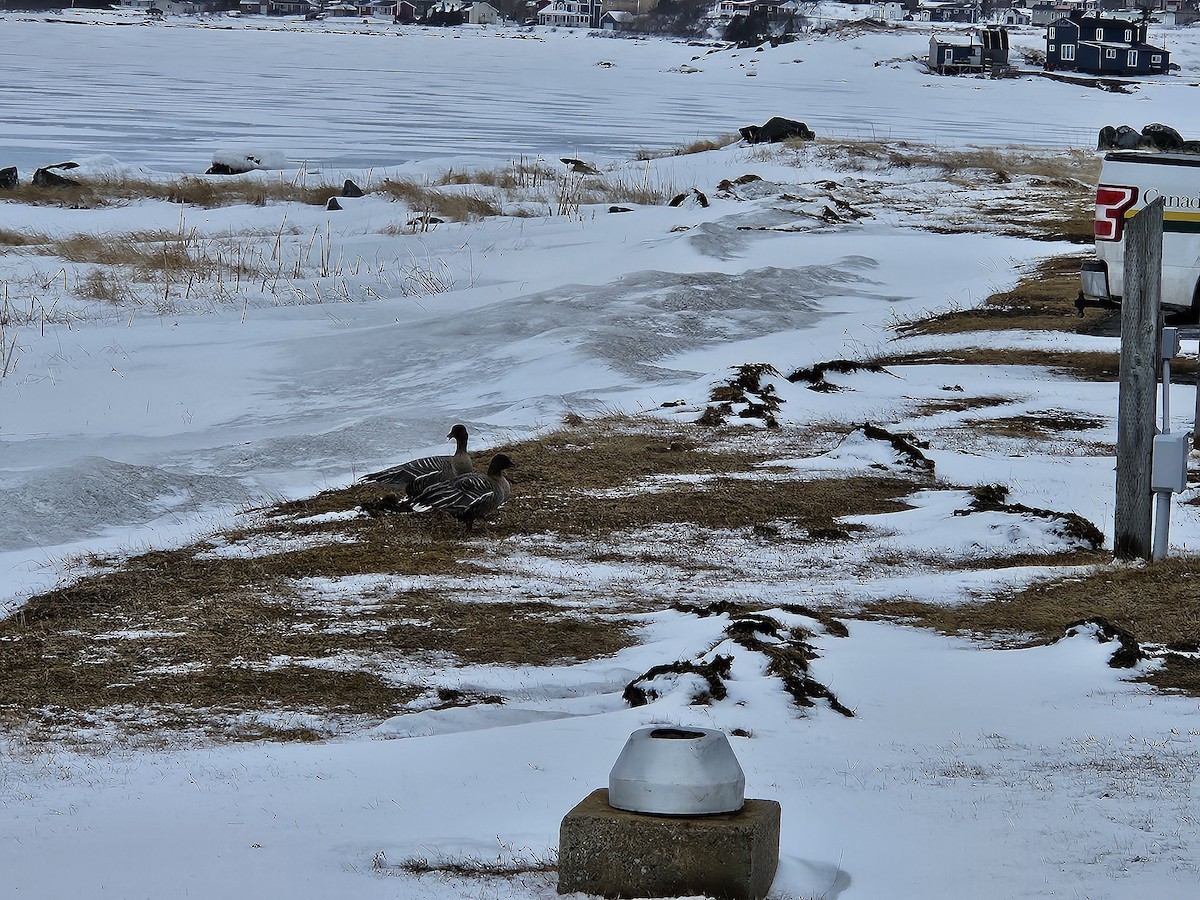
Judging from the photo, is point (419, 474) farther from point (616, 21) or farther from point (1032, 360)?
point (616, 21)

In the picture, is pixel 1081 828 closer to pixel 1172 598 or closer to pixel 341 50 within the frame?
pixel 1172 598

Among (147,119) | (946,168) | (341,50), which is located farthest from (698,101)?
(341,50)

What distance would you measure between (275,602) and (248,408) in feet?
20.1

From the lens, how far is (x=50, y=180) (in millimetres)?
28094

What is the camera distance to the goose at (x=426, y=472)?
30.1 ft

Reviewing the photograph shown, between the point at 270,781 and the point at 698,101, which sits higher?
the point at 698,101

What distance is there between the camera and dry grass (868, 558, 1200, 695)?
6.71m

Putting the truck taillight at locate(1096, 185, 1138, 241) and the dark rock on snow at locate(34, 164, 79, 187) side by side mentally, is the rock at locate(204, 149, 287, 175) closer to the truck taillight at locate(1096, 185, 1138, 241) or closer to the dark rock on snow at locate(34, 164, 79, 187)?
the dark rock on snow at locate(34, 164, 79, 187)

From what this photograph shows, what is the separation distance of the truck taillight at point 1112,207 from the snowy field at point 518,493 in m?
1.41

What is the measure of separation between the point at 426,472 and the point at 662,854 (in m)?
5.76

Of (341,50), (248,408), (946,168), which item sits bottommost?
(248,408)

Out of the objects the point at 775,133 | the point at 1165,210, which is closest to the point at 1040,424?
the point at 1165,210

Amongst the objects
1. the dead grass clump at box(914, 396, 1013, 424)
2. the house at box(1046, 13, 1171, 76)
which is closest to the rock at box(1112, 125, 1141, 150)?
the dead grass clump at box(914, 396, 1013, 424)

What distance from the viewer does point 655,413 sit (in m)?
12.9
